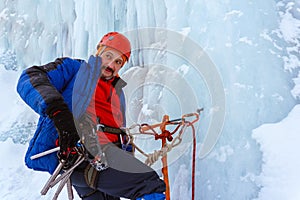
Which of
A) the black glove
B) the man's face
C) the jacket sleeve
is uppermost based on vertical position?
the man's face

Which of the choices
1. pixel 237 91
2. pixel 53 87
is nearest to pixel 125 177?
pixel 53 87

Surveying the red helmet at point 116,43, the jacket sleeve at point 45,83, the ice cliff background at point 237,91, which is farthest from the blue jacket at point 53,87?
the ice cliff background at point 237,91

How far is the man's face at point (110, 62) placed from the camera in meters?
1.61

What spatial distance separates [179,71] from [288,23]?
0.84 m

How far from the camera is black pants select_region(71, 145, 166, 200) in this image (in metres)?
1.47

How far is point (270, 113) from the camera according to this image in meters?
2.24

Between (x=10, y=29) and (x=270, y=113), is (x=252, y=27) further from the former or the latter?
(x=10, y=29)

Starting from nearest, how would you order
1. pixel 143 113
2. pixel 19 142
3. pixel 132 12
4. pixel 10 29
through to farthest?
pixel 143 113 → pixel 132 12 → pixel 19 142 → pixel 10 29

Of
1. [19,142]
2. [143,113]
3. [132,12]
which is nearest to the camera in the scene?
[143,113]

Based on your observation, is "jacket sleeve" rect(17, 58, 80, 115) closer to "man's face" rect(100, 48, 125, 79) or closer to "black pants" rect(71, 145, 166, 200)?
"man's face" rect(100, 48, 125, 79)

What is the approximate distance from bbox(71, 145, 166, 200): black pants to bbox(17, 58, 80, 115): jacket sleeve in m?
0.34

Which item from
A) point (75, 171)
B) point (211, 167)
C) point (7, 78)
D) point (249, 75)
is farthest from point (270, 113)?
point (7, 78)

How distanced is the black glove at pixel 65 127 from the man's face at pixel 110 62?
0.37m

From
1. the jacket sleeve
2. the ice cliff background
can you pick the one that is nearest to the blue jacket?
the jacket sleeve
